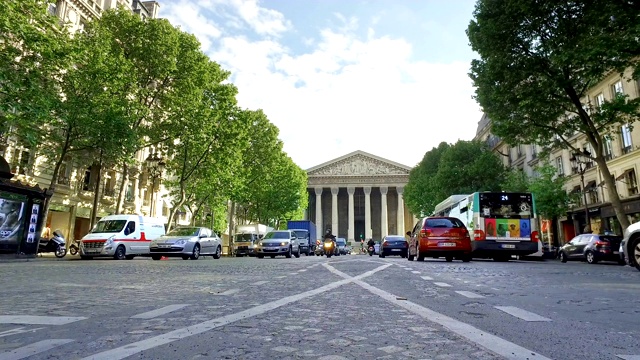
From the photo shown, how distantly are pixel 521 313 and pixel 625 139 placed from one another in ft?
104

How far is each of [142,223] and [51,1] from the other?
11.3 meters

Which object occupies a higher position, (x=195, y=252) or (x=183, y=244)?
(x=183, y=244)

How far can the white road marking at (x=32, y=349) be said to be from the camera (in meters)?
2.53

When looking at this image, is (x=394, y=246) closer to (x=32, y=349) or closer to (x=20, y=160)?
(x=20, y=160)

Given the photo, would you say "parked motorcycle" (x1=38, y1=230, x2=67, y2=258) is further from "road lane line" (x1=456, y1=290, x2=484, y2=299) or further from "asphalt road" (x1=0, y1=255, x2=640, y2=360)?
"road lane line" (x1=456, y1=290, x2=484, y2=299)

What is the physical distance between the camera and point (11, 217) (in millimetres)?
19625

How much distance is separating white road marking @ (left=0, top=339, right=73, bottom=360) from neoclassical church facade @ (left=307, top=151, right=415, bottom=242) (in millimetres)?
77031

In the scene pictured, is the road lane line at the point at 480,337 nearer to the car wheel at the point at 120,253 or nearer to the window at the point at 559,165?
the car wheel at the point at 120,253

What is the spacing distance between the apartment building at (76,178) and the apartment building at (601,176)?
2859 cm

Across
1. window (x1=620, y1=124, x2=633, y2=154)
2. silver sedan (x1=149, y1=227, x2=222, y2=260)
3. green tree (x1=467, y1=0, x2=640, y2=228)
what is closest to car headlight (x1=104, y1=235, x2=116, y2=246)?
silver sedan (x1=149, y1=227, x2=222, y2=260)

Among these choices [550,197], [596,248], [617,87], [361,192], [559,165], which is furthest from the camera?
[361,192]

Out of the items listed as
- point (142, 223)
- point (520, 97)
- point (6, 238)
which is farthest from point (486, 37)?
point (6, 238)

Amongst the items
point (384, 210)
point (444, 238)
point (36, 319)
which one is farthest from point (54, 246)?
point (384, 210)

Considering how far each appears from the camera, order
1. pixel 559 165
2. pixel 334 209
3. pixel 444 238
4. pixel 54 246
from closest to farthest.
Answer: pixel 444 238
pixel 54 246
pixel 559 165
pixel 334 209
